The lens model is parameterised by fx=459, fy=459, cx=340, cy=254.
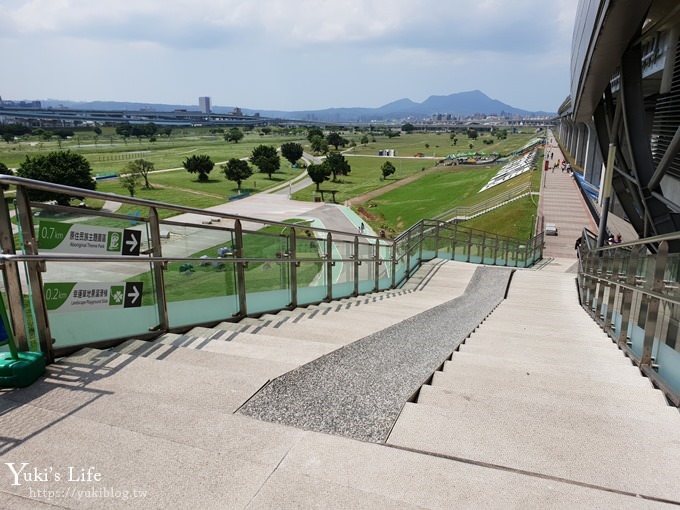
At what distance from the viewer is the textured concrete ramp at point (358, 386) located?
234 cm

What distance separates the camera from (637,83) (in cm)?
1380

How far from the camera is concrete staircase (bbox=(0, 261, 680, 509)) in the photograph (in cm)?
173

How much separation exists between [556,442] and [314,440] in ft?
3.74

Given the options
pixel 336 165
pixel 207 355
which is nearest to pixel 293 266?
pixel 207 355

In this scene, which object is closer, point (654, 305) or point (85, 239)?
point (85, 239)

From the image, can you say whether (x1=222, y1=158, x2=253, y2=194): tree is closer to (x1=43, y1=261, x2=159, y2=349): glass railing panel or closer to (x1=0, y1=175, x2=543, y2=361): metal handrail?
(x1=0, y1=175, x2=543, y2=361): metal handrail

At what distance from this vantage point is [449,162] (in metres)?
90.0

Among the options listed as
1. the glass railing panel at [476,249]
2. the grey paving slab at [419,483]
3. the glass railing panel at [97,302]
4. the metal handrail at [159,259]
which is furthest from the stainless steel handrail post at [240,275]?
the glass railing panel at [476,249]

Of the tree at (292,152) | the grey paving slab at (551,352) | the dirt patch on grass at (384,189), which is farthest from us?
the tree at (292,152)

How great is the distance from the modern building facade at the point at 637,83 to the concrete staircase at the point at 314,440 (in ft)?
32.5

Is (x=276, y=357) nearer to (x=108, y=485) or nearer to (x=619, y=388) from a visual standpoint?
(x=108, y=485)

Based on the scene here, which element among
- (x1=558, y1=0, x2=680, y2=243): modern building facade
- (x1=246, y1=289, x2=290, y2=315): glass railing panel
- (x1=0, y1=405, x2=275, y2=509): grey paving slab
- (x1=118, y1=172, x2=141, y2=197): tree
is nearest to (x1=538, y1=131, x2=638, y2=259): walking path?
(x1=558, y1=0, x2=680, y2=243): modern building facade

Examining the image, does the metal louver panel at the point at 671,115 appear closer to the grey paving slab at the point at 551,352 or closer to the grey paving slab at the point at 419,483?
the grey paving slab at the point at 551,352

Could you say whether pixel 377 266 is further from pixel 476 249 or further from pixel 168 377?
pixel 168 377
